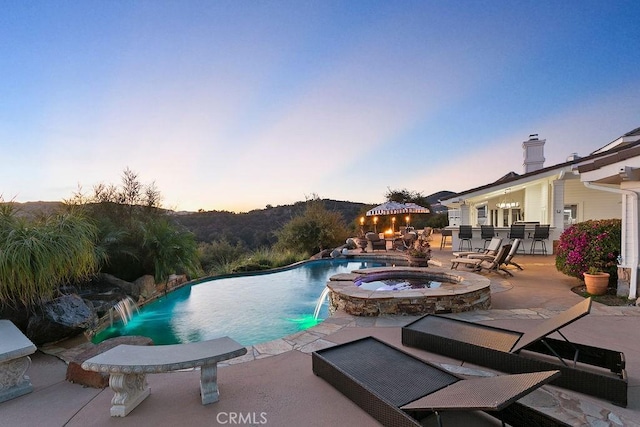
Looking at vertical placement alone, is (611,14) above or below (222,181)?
above

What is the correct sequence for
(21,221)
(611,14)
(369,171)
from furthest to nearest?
1. (369,171)
2. (611,14)
3. (21,221)

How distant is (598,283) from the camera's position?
573 centimetres

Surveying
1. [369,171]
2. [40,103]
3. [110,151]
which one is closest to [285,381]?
[40,103]

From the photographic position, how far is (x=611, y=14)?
774cm

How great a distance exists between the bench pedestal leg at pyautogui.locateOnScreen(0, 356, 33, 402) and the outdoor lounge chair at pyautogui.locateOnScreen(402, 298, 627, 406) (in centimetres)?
394

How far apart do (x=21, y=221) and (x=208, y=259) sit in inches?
441

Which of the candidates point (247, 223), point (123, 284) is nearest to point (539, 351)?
point (123, 284)

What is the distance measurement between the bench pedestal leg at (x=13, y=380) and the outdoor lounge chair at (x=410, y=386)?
279 cm

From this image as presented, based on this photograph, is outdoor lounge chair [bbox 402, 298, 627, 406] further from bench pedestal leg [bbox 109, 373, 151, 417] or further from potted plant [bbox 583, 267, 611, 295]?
potted plant [bbox 583, 267, 611, 295]

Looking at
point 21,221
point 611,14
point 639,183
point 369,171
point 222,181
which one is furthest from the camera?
point 369,171

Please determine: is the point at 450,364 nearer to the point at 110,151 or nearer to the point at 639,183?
the point at 639,183

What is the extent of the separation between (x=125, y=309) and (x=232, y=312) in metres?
2.25

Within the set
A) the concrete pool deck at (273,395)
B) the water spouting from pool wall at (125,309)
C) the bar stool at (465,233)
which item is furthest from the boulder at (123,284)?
the bar stool at (465,233)

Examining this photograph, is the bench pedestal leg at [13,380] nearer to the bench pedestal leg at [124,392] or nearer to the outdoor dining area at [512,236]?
the bench pedestal leg at [124,392]
